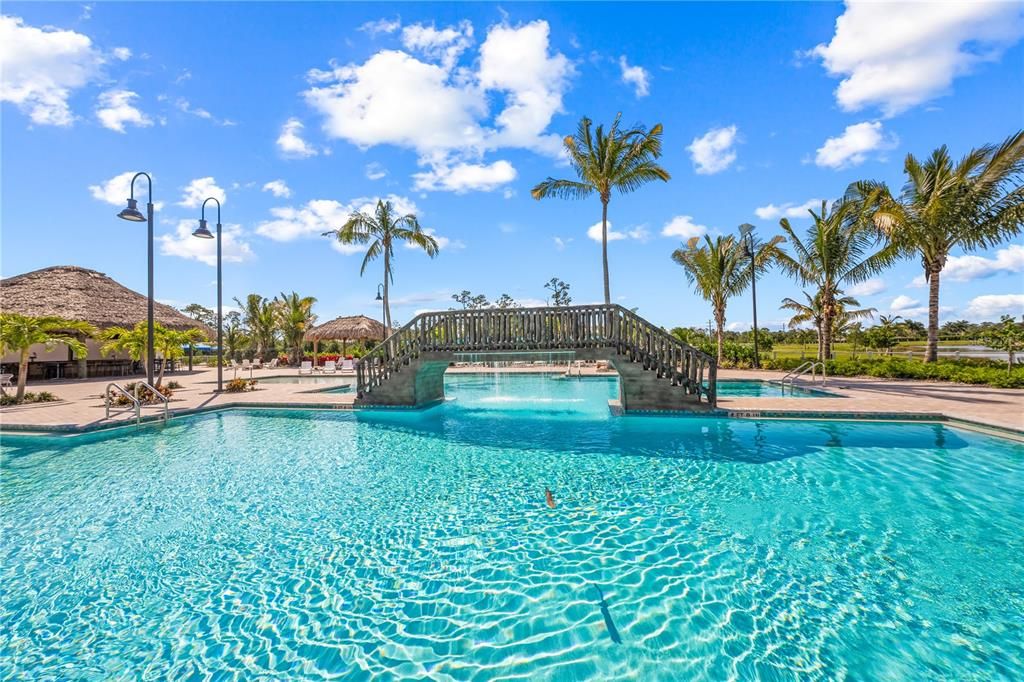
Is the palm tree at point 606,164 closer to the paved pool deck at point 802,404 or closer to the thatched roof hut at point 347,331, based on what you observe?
the paved pool deck at point 802,404

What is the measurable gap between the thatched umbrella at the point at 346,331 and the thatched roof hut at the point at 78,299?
6.36 meters

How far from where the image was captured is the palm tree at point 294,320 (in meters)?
33.8

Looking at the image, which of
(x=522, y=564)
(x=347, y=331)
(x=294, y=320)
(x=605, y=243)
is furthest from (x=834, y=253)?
(x=294, y=320)

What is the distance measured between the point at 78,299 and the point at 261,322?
1351cm

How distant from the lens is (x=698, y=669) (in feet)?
8.93

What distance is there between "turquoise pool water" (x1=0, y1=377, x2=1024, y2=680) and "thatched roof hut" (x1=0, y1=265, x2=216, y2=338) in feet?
61.1

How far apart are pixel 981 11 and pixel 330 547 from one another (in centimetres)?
1613

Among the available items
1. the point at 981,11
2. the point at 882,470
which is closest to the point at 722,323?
the point at 981,11

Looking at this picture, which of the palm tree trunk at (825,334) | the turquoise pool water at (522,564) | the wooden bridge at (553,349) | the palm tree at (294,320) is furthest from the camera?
the palm tree at (294,320)

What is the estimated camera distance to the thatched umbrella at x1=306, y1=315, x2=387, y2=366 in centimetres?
2884

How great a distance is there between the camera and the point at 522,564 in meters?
4.06

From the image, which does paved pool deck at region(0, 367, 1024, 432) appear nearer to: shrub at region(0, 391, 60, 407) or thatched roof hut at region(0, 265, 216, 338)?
shrub at region(0, 391, 60, 407)

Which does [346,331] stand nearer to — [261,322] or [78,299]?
[261,322]

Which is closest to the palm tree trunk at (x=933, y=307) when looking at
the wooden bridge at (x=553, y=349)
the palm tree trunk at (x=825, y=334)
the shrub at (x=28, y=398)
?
the palm tree trunk at (x=825, y=334)
